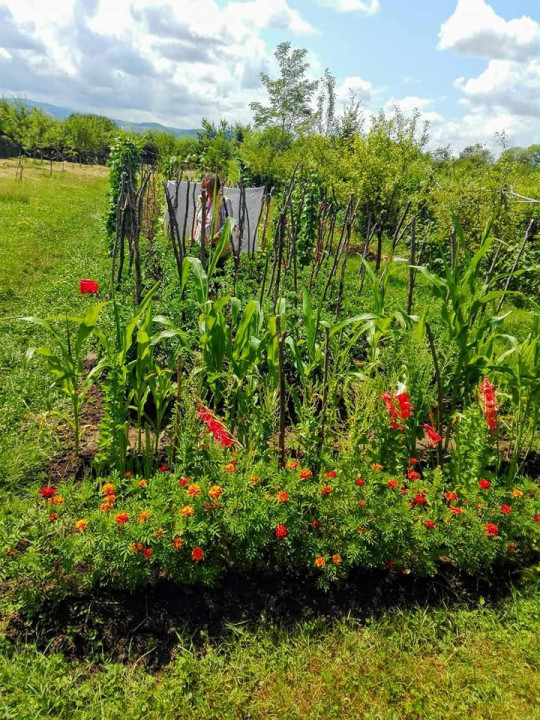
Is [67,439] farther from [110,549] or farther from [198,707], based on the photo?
[198,707]

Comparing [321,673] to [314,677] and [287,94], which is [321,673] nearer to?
[314,677]

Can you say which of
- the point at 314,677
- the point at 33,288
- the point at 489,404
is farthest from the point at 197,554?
the point at 33,288

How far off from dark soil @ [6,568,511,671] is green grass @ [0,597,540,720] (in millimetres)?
46

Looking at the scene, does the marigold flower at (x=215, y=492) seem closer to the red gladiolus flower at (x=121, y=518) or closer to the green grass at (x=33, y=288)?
the red gladiolus flower at (x=121, y=518)

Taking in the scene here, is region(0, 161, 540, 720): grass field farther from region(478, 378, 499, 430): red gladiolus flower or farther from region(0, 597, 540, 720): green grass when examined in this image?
region(478, 378, 499, 430): red gladiolus flower

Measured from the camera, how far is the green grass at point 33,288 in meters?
2.87

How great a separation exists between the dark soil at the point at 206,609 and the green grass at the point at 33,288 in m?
0.99

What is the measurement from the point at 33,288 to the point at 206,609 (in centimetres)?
534

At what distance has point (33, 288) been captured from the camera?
237 inches

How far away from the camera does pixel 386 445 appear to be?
2434 mm

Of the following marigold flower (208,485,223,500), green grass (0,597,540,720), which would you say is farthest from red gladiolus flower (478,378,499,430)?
marigold flower (208,485,223,500)

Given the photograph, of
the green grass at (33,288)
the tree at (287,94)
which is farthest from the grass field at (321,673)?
the tree at (287,94)

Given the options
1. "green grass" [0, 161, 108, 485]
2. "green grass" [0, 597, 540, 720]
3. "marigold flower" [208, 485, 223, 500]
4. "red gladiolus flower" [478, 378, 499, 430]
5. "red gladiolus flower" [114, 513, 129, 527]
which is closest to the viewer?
"green grass" [0, 597, 540, 720]

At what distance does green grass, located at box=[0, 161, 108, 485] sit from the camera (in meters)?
2.87
